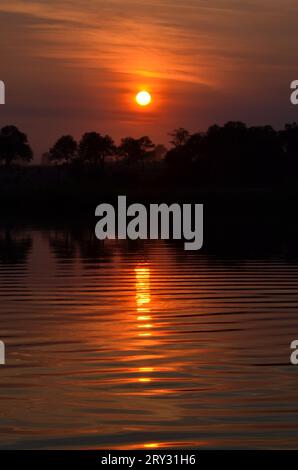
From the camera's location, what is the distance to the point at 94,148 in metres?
188

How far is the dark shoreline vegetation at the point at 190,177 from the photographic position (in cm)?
10925

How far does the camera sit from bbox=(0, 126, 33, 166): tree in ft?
618

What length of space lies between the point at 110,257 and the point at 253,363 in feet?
89.5

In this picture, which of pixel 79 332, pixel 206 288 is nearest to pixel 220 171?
pixel 206 288

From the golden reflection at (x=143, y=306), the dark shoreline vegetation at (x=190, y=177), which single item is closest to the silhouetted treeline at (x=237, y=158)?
the dark shoreline vegetation at (x=190, y=177)
